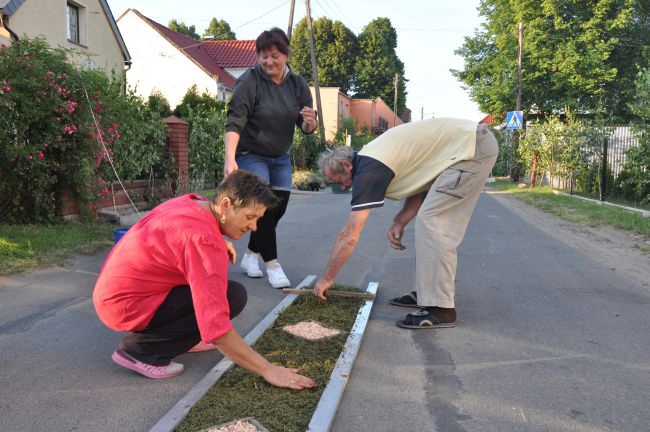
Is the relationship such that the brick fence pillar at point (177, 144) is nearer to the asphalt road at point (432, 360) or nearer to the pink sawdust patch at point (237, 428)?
the asphalt road at point (432, 360)

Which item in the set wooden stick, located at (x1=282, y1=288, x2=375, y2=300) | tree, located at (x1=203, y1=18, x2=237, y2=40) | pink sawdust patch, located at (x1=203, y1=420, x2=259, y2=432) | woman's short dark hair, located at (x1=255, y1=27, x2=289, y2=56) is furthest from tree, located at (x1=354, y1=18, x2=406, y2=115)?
pink sawdust patch, located at (x1=203, y1=420, x2=259, y2=432)

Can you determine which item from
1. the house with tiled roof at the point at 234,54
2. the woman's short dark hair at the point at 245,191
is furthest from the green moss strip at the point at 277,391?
the house with tiled roof at the point at 234,54

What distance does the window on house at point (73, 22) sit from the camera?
2020cm

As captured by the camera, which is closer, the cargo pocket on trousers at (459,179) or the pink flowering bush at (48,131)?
the cargo pocket on trousers at (459,179)

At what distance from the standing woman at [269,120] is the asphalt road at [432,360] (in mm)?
590

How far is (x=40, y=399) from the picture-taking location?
2.67 metres

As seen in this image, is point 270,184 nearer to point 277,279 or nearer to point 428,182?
point 277,279

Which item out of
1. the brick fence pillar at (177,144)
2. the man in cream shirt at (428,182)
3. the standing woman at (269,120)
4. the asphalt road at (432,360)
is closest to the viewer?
the asphalt road at (432,360)

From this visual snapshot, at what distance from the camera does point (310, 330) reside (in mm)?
3656

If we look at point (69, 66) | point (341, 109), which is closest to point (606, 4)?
point (341, 109)

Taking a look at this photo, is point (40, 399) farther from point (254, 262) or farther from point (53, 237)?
point (53, 237)

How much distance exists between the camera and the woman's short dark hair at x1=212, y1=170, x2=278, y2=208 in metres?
2.46

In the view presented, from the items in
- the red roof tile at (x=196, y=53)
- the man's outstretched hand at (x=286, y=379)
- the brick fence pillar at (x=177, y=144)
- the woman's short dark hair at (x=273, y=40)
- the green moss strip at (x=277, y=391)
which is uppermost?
the red roof tile at (x=196, y=53)

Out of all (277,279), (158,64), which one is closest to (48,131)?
(277,279)
